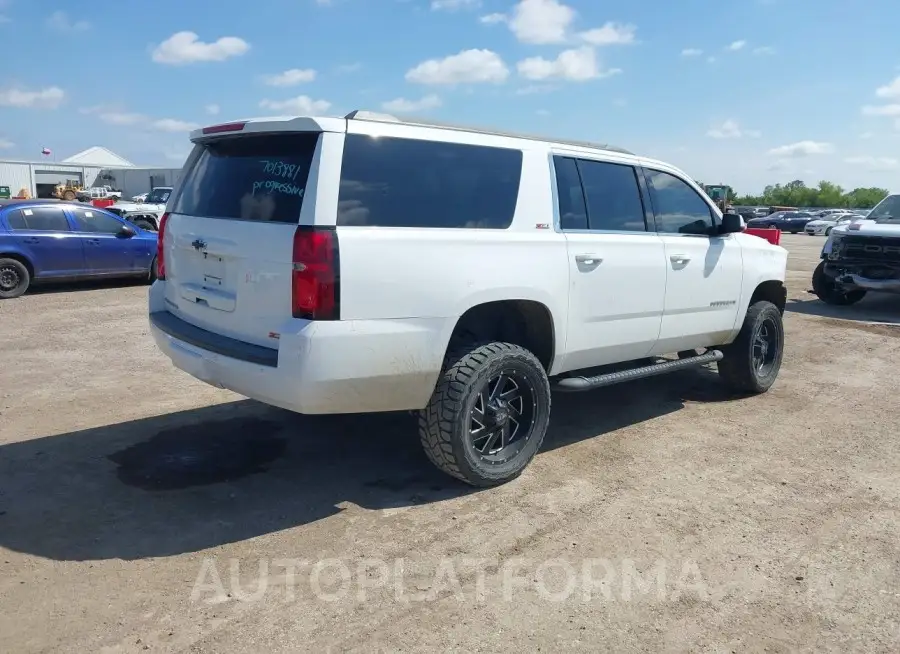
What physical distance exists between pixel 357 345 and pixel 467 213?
1.04 metres

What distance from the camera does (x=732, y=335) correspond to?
6141 mm

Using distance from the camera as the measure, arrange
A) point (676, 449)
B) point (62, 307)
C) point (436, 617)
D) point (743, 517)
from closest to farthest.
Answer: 1. point (436, 617)
2. point (743, 517)
3. point (676, 449)
4. point (62, 307)

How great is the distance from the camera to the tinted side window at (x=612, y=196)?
4875 millimetres

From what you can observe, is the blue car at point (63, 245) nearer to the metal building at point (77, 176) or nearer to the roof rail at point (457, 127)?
the roof rail at point (457, 127)

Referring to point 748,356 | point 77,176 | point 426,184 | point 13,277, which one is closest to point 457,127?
point 426,184

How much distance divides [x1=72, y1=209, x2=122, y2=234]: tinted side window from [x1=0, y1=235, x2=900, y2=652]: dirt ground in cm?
650

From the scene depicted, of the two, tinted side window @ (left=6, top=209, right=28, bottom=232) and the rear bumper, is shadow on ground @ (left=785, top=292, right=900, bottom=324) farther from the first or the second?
tinted side window @ (left=6, top=209, right=28, bottom=232)

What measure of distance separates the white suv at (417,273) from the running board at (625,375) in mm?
20

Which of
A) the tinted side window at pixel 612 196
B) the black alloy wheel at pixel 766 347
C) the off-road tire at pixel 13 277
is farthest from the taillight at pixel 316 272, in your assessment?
the off-road tire at pixel 13 277

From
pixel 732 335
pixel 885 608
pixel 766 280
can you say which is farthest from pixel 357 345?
pixel 766 280

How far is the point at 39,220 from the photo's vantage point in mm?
11641

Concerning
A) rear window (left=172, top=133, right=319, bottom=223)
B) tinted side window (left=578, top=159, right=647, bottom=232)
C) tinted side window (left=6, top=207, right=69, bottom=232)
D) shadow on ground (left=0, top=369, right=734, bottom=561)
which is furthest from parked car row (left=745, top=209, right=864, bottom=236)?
rear window (left=172, top=133, right=319, bottom=223)

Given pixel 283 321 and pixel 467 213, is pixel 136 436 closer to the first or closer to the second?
pixel 283 321

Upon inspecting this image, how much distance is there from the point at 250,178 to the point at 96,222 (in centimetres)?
962
